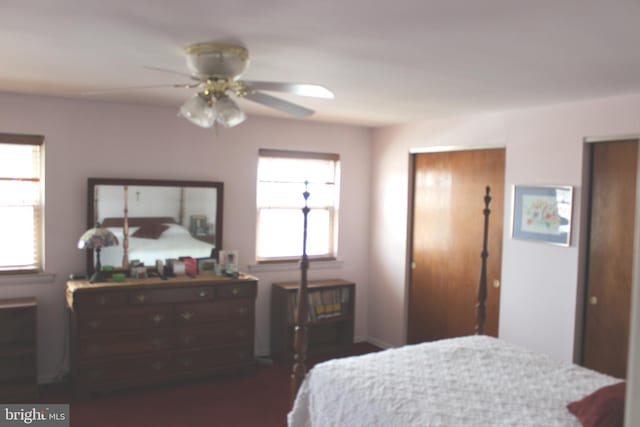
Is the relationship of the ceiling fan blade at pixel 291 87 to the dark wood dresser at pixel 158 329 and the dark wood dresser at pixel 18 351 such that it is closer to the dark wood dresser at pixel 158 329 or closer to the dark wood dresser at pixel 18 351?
the dark wood dresser at pixel 158 329

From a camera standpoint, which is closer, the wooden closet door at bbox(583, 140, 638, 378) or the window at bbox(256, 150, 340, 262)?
the wooden closet door at bbox(583, 140, 638, 378)

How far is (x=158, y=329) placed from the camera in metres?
4.18

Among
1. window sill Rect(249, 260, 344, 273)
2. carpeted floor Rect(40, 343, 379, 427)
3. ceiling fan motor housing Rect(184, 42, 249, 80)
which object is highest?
ceiling fan motor housing Rect(184, 42, 249, 80)

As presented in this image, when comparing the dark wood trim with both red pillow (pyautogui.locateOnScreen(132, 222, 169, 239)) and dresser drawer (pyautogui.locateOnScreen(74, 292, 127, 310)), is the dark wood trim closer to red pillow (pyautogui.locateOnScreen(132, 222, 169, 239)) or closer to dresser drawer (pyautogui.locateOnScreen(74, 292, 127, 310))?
red pillow (pyautogui.locateOnScreen(132, 222, 169, 239))

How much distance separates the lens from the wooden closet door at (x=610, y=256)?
3533 mm

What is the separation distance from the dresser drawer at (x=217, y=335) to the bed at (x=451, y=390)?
4.37 ft

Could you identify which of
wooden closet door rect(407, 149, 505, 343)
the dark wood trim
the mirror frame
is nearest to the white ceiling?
the dark wood trim

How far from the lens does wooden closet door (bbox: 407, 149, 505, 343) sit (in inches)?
175

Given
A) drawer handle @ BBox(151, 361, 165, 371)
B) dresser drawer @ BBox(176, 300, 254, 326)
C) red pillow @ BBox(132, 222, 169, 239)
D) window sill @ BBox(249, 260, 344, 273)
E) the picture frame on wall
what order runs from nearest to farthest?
the picture frame on wall, drawer handle @ BBox(151, 361, 165, 371), dresser drawer @ BBox(176, 300, 254, 326), red pillow @ BBox(132, 222, 169, 239), window sill @ BBox(249, 260, 344, 273)

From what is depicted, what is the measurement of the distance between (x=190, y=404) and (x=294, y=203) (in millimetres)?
2190

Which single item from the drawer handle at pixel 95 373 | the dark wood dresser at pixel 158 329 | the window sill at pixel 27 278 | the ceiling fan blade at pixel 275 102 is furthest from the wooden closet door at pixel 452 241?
the window sill at pixel 27 278

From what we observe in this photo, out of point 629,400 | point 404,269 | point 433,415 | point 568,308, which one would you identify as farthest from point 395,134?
point 629,400

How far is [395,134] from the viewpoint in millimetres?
5367

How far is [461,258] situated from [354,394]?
2.36 metres
